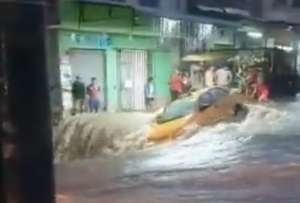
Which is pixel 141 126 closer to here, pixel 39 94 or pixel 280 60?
pixel 280 60

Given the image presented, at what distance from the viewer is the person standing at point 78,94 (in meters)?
6.31

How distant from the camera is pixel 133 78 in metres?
6.82

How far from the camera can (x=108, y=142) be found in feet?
22.7

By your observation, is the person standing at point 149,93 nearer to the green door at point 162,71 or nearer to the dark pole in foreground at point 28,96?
the green door at point 162,71

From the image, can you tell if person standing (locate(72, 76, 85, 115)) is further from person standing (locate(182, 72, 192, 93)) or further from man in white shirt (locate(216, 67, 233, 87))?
man in white shirt (locate(216, 67, 233, 87))

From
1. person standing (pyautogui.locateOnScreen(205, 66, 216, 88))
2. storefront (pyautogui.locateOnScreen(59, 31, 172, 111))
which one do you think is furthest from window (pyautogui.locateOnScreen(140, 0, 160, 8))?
person standing (pyautogui.locateOnScreen(205, 66, 216, 88))

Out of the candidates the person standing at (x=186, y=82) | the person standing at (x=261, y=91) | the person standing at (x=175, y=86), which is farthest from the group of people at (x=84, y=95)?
the person standing at (x=261, y=91)

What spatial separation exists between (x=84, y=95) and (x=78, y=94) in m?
0.07

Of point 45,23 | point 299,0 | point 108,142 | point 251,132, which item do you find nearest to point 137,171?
point 108,142

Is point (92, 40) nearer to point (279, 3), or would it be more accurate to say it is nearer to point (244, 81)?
point (244, 81)

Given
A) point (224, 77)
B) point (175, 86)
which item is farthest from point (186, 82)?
point (224, 77)

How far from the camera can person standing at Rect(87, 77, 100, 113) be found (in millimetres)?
6457

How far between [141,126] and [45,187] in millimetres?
5761

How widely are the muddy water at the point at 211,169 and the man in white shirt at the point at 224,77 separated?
1.67 ft
